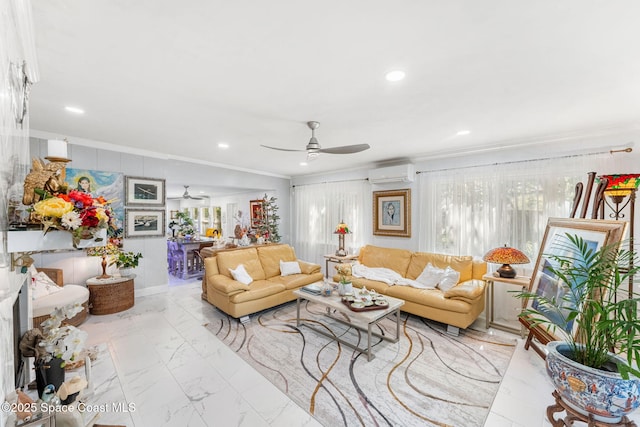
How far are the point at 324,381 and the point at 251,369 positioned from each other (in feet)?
2.36

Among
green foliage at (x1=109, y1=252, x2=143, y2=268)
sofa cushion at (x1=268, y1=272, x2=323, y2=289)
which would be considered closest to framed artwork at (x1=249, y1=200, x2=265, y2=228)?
sofa cushion at (x1=268, y1=272, x2=323, y2=289)

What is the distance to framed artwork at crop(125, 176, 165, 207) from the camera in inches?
172

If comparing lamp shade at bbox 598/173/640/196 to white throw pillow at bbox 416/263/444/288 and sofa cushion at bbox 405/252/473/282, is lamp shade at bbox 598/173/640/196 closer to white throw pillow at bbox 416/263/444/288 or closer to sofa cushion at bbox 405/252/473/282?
sofa cushion at bbox 405/252/473/282

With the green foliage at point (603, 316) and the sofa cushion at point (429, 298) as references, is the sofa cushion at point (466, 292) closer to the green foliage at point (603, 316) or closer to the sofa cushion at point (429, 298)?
the sofa cushion at point (429, 298)

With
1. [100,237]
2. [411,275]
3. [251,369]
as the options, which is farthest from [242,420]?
[411,275]

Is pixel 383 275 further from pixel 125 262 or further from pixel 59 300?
pixel 59 300

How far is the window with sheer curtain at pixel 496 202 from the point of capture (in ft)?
11.1

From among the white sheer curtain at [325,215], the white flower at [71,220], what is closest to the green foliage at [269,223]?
the white sheer curtain at [325,215]

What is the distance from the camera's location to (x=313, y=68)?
6.22 feet

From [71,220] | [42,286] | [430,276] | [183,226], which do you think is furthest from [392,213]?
[183,226]

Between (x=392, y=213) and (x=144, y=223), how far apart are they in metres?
4.48

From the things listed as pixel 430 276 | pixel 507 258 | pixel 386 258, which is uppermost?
pixel 507 258

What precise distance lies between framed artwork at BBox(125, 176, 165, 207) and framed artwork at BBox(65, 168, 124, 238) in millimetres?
105

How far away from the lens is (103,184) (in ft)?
13.4
